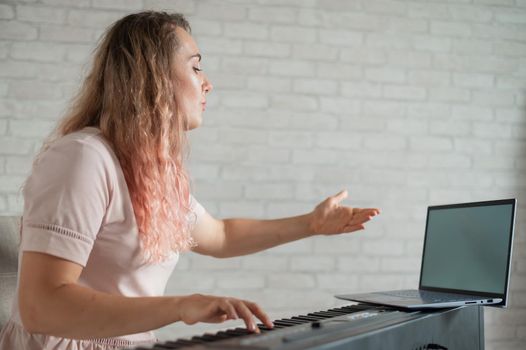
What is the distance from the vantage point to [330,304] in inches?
121

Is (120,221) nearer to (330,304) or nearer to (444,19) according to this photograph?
(330,304)

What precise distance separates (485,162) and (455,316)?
6.55 feet

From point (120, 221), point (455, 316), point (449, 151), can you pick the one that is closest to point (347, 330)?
point (455, 316)

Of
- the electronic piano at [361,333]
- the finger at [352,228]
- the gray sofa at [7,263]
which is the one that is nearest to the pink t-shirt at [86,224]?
the gray sofa at [7,263]

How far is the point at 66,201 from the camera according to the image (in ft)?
4.02

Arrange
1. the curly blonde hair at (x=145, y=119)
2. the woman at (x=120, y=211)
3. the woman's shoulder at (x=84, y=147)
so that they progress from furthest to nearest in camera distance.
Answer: the curly blonde hair at (x=145, y=119) < the woman's shoulder at (x=84, y=147) < the woman at (x=120, y=211)

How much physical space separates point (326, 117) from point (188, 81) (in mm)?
1533

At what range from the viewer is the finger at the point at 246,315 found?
1001mm

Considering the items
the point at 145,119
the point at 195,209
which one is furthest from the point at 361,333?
the point at 195,209

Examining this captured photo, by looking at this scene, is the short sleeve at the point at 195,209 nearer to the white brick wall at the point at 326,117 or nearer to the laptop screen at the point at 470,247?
the laptop screen at the point at 470,247

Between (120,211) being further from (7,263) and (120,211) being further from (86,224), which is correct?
(7,263)

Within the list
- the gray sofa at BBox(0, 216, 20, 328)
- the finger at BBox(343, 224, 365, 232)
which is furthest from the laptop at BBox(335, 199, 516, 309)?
the gray sofa at BBox(0, 216, 20, 328)

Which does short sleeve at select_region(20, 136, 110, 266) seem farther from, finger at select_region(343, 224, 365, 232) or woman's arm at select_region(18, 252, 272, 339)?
finger at select_region(343, 224, 365, 232)

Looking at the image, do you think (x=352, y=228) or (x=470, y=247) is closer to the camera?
(x=470, y=247)
